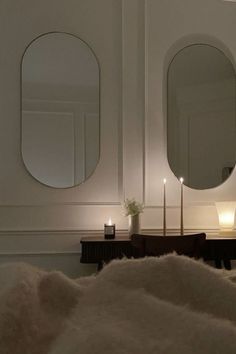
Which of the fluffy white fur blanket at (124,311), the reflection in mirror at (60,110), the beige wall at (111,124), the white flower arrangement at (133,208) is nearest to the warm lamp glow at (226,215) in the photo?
the beige wall at (111,124)

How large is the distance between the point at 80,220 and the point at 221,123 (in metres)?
1.45

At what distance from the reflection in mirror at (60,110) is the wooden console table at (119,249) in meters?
0.61

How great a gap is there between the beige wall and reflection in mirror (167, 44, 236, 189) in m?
0.09

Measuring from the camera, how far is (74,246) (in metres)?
3.11

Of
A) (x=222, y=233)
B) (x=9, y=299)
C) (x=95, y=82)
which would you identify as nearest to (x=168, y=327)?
(x=9, y=299)

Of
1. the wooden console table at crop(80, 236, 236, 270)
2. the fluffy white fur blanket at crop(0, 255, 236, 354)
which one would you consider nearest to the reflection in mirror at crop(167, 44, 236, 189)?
the wooden console table at crop(80, 236, 236, 270)

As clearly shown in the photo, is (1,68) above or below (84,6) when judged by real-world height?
below

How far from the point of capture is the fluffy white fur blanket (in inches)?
10.9

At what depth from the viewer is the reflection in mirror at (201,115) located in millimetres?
3299

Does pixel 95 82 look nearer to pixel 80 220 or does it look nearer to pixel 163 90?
pixel 163 90

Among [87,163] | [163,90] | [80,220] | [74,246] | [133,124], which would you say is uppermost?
[163,90]

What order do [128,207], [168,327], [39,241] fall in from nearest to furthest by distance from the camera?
1. [168,327]
2. [128,207]
3. [39,241]

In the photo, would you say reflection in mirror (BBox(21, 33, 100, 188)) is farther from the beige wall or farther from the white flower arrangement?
the white flower arrangement

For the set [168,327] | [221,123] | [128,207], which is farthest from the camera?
[221,123]
